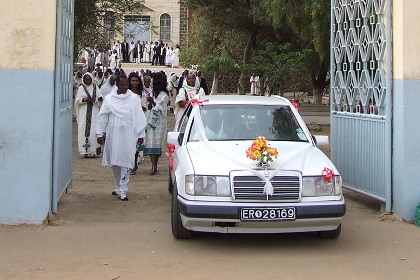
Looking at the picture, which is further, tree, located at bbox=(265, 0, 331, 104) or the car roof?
tree, located at bbox=(265, 0, 331, 104)

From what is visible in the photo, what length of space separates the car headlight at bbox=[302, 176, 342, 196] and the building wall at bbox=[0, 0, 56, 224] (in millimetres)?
3232

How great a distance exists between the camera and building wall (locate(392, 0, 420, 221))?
823cm

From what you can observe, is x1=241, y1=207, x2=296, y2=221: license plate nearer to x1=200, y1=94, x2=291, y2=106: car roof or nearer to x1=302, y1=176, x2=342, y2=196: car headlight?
x1=302, y1=176, x2=342, y2=196: car headlight

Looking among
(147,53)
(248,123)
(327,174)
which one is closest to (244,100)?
(248,123)

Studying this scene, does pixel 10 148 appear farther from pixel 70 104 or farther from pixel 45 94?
pixel 70 104

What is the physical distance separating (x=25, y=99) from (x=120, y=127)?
6.44 feet

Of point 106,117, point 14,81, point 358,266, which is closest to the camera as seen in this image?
point 358,266

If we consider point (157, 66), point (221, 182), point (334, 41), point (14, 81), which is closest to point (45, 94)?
point (14, 81)

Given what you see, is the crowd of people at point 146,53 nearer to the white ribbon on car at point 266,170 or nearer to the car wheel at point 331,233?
the white ribbon on car at point 266,170

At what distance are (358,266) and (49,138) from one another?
4.00m

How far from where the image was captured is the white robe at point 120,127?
31.0 ft

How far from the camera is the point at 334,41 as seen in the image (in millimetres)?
10594

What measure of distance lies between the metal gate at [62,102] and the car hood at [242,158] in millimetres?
1810

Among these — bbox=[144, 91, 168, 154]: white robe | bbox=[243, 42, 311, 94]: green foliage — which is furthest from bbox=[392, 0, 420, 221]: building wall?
bbox=[243, 42, 311, 94]: green foliage
